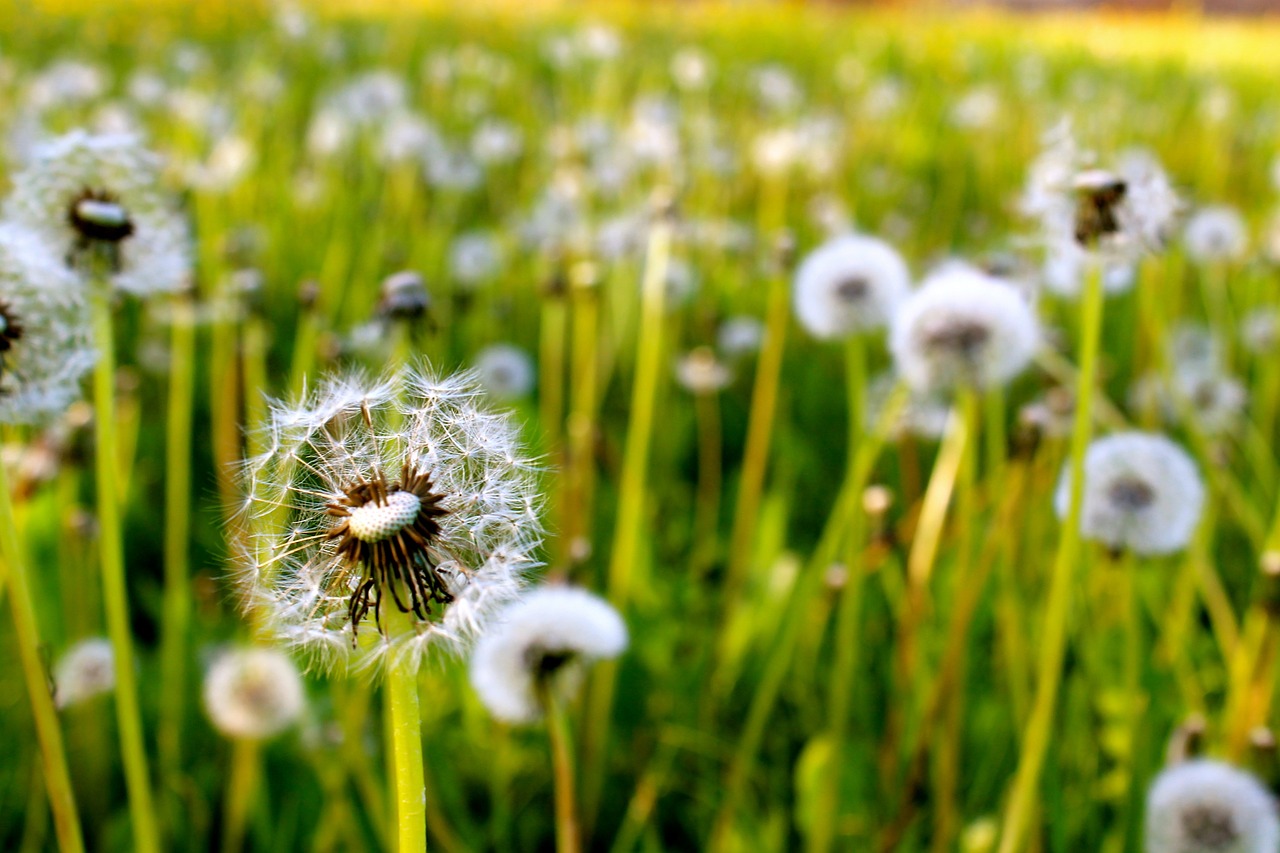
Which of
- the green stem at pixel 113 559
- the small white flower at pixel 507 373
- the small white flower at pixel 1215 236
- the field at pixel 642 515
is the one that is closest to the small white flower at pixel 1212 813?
the field at pixel 642 515

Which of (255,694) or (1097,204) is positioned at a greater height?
(1097,204)

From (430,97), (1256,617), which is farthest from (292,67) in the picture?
(1256,617)

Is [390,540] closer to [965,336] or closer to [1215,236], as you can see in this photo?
[965,336]

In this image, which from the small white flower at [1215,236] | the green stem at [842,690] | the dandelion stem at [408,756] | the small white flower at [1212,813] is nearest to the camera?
the dandelion stem at [408,756]

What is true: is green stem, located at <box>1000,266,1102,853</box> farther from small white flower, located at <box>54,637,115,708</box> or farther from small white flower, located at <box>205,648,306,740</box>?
small white flower, located at <box>54,637,115,708</box>

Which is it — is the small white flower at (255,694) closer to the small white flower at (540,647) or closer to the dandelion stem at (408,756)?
the small white flower at (540,647)

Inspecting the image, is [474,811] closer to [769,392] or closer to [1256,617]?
[769,392]

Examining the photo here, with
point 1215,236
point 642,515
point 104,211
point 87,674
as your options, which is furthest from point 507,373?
point 1215,236
